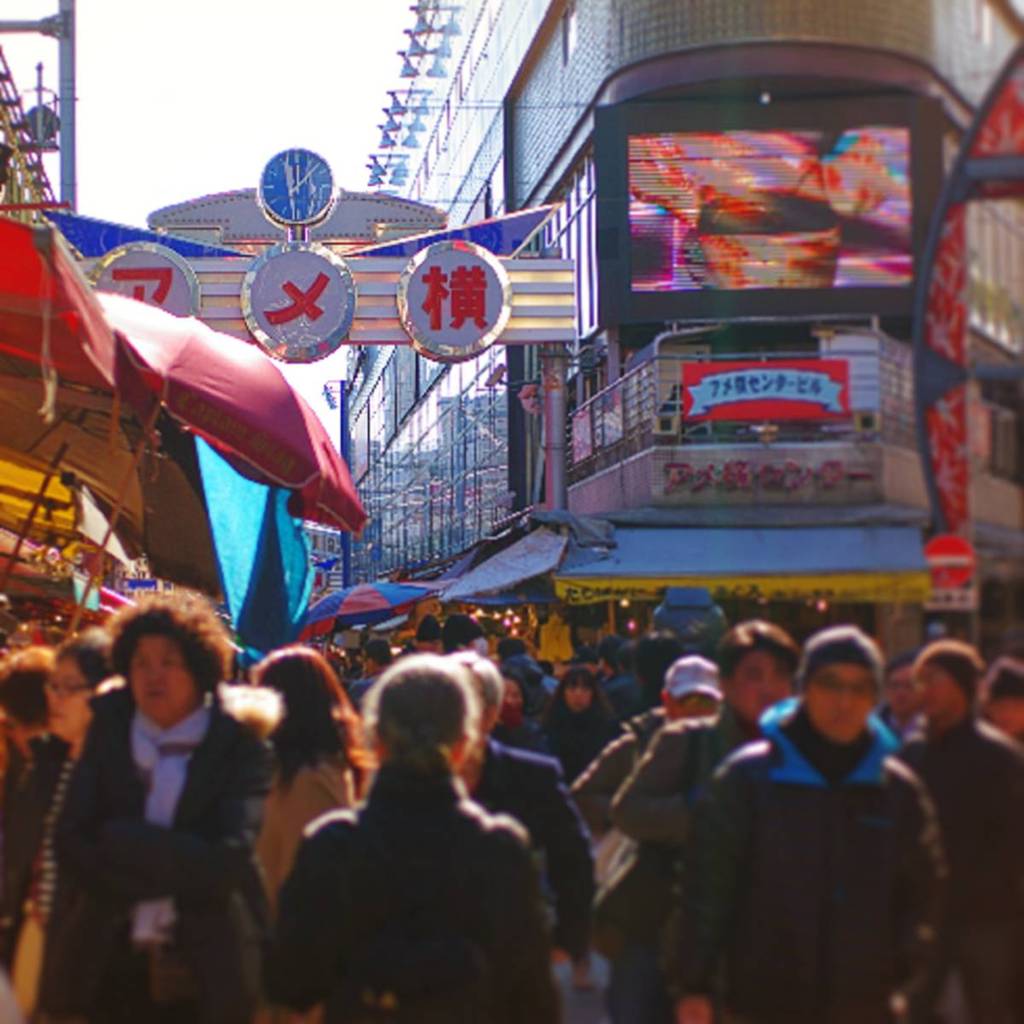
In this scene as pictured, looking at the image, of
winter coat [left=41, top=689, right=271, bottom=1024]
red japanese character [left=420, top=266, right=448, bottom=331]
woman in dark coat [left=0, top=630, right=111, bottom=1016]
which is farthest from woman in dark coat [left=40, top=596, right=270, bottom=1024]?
red japanese character [left=420, top=266, right=448, bottom=331]

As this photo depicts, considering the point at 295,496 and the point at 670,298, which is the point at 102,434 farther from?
the point at 670,298

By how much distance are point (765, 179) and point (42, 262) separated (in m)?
Result: 12.7

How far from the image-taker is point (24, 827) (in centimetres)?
628

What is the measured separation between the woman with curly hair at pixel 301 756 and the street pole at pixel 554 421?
76.0 feet

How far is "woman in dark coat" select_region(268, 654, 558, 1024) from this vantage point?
4.68 meters

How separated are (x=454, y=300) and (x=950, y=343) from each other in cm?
2155

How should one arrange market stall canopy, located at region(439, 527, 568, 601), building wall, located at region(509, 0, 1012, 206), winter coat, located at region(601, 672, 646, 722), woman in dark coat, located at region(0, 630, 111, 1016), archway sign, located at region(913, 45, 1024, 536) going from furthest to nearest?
market stall canopy, located at region(439, 527, 568, 601)
winter coat, located at region(601, 672, 646, 722)
woman in dark coat, located at region(0, 630, 111, 1016)
building wall, located at region(509, 0, 1012, 206)
archway sign, located at region(913, 45, 1024, 536)

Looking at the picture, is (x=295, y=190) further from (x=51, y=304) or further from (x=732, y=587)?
(x=51, y=304)

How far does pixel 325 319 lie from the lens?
86.8 feet

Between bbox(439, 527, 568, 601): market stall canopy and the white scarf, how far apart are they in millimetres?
13126

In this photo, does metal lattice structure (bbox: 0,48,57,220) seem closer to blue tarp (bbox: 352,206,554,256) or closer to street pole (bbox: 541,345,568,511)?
blue tarp (bbox: 352,206,554,256)

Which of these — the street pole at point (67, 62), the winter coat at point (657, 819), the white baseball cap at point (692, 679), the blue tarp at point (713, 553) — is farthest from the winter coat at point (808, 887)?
the street pole at point (67, 62)

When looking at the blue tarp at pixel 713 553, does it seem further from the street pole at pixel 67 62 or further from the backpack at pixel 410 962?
the street pole at pixel 67 62

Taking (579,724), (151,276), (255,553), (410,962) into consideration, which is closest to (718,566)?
(579,724)
